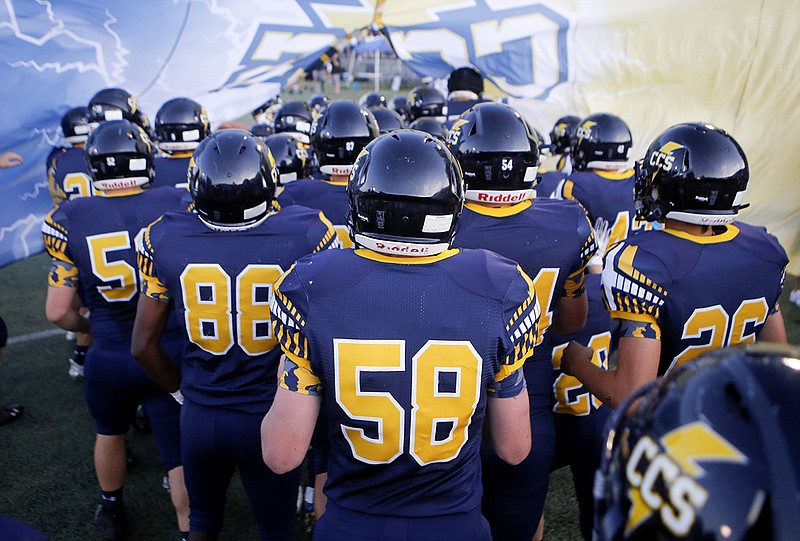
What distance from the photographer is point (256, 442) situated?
293cm

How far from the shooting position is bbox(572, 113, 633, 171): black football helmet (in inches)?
197

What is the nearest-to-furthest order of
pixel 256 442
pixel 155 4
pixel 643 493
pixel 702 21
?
1. pixel 643 493
2. pixel 256 442
3. pixel 702 21
4. pixel 155 4

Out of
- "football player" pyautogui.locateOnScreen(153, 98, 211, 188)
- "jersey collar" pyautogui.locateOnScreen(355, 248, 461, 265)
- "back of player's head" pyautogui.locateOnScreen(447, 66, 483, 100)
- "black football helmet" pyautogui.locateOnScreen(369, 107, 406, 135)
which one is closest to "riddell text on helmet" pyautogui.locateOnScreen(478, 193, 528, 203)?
"jersey collar" pyautogui.locateOnScreen(355, 248, 461, 265)

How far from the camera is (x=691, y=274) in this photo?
95.5 inches

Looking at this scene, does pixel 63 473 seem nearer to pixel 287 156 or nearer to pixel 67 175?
pixel 67 175

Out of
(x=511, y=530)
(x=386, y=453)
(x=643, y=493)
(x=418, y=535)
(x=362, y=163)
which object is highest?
Answer: (x=362, y=163)

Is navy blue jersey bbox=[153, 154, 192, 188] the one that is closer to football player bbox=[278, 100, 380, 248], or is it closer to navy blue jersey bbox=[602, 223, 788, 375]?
football player bbox=[278, 100, 380, 248]

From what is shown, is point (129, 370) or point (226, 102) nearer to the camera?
point (129, 370)

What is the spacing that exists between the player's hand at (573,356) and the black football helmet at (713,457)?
1564 mm

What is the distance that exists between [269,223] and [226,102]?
4558 millimetres

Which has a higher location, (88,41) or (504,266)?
(88,41)

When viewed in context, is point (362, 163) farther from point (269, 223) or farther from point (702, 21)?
point (702, 21)

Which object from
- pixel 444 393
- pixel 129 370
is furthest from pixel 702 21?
pixel 129 370

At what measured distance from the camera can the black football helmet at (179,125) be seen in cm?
535
